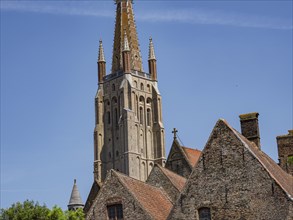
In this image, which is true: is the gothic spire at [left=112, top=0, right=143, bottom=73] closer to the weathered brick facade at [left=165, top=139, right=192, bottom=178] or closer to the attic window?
the weathered brick facade at [left=165, top=139, right=192, bottom=178]

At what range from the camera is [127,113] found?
12588 cm

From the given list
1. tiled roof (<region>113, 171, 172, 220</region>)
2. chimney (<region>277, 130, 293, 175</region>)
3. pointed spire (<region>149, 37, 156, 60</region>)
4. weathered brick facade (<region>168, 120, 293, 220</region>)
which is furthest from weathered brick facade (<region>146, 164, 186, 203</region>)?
pointed spire (<region>149, 37, 156, 60</region>)

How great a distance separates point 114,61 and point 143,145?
787 inches

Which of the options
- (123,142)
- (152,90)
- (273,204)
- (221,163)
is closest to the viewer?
(273,204)

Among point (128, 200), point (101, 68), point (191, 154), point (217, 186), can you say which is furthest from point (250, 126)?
point (101, 68)

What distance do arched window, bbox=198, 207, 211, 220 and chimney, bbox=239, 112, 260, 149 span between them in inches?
198

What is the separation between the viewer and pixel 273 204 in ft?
81.5

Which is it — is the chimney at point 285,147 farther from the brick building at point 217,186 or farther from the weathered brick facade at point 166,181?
the weathered brick facade at point 166,181

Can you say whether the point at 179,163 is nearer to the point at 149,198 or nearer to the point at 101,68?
the point at 149,198

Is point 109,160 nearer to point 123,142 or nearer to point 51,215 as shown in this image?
point 123,142

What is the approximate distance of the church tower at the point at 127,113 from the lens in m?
125

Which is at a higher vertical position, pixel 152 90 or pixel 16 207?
pixel 152 90

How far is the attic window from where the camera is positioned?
93.0 ft

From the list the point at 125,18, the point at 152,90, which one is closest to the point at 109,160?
the point at 152,90
